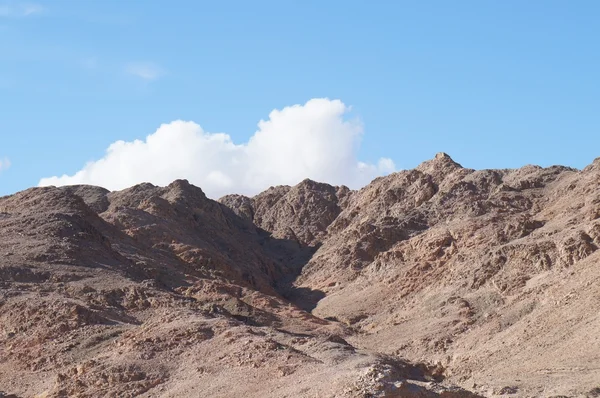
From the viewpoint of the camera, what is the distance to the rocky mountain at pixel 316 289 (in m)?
43.4

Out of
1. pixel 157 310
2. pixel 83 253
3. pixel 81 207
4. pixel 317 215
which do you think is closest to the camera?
pixel 157 310

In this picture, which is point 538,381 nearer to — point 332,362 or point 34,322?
point 332,362

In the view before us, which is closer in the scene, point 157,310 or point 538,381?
point 538,381

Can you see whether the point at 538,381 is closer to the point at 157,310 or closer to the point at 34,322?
the point at 157,310

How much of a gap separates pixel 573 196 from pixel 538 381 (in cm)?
3939

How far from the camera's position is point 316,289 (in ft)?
318

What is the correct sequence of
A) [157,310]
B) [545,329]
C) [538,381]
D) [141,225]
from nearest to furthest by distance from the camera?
[538,381] < [157,310] < [545,329] < [141,225]

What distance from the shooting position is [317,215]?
12375 cm

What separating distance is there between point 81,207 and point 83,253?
1563 cm

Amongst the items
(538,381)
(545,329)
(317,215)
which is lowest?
(538,381)

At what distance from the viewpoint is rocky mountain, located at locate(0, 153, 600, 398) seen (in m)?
43.4

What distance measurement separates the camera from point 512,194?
323ft

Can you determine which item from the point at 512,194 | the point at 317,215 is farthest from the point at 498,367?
the point at 317,215

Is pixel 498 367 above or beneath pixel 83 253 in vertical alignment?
beneath
